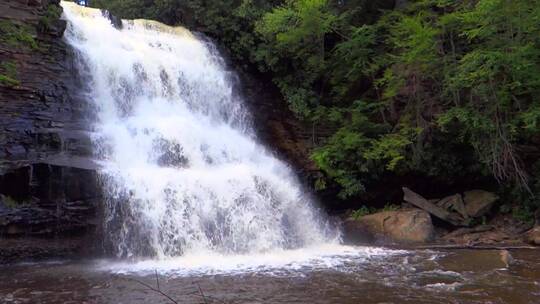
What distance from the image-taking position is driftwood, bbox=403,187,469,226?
14500 millimetres

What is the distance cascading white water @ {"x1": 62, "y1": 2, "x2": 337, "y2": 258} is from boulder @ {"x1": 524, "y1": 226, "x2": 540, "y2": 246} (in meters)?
5.35

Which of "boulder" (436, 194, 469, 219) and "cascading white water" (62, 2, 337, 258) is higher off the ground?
"cascading white water" (62, 2, 337, 258)

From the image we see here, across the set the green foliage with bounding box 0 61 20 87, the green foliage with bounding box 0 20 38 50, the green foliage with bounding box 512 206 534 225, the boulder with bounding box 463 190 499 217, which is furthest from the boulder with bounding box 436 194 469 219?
the green foliage with bounding box 0 20 38 50

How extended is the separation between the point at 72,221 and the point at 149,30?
9.41m

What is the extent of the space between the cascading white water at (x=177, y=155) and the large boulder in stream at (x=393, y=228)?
876 millimetres

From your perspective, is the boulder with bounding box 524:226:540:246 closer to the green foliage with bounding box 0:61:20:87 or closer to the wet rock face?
the wet rock face

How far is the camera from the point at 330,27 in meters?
17.6

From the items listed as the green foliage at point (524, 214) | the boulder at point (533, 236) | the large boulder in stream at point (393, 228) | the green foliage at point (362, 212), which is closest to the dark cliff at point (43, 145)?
the large boulder in stream at point (393, 228)

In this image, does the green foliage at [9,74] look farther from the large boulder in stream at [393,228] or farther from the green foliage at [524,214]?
the green foliage at [524,214]

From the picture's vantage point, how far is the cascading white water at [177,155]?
11.4 meters

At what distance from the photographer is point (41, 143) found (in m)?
11.6

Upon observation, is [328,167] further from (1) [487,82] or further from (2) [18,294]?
(2) [18,294]

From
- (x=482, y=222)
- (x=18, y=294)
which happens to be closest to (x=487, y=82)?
(x=482, y=222)

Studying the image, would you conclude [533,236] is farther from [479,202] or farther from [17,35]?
[17,35]
